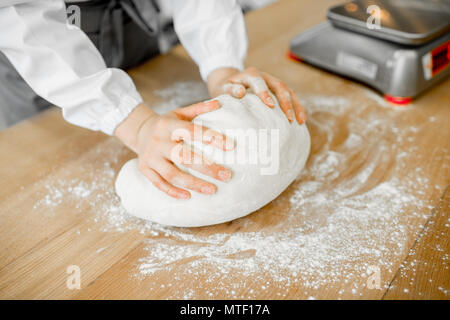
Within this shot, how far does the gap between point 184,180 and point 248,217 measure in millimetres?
177

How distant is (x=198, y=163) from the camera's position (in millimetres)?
674

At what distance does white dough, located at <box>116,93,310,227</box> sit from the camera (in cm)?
70

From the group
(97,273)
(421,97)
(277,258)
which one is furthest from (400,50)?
(97,273)

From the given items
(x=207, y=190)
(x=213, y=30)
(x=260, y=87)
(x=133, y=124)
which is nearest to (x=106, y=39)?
(x=213, y=30)

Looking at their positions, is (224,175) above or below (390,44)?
below

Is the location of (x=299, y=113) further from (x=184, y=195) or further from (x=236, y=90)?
(x=184, y=195)

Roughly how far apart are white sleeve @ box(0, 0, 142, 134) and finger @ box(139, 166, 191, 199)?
0.16m

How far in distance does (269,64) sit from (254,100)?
54cm

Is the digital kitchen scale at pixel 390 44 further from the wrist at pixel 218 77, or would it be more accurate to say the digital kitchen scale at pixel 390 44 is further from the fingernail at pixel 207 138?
the fingernail at pixel 207 138

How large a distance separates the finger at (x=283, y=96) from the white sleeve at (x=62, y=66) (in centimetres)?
32

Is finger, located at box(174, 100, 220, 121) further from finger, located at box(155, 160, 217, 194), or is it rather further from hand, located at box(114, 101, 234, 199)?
finger, located at box(155, 160, 217, 194)

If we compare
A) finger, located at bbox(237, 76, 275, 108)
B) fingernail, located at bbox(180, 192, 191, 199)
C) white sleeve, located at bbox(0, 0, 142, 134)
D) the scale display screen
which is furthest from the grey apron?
the scale display screen

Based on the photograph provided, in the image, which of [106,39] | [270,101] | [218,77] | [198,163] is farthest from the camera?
[106,39]
